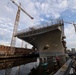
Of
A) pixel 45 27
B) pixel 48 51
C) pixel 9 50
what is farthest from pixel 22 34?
pixel 9 50

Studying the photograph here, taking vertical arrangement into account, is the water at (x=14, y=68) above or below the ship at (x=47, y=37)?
below

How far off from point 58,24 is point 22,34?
969 cm

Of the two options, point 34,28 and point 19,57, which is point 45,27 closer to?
point 34,28

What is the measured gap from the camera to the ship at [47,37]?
31237mm

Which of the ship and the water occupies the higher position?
the ship

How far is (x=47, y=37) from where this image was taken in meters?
34.3

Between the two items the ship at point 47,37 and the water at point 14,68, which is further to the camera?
the ship at point 47,37

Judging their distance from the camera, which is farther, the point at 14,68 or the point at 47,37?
the point at 47,37

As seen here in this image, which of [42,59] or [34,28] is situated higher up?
[34,28]

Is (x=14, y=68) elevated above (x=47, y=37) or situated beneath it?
situated beneath

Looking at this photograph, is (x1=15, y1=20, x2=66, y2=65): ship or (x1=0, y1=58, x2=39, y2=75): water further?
(x1=15, y1=20, x2=66, y2=65): ship

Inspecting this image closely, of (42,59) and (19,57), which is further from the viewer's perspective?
(19,57)

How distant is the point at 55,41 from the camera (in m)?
34.8

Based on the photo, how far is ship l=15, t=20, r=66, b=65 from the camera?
1230 inches
